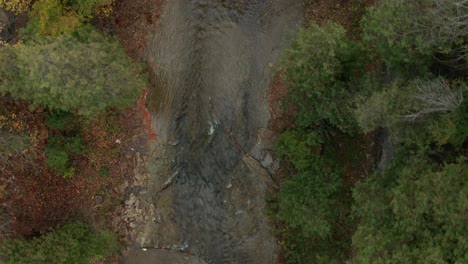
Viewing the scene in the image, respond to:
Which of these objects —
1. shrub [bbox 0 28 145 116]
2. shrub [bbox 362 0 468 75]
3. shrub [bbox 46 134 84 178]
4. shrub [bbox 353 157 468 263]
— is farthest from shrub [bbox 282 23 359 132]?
shrub [bbox 46 134 84 178]

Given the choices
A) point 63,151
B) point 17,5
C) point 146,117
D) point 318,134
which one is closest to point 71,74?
point 17,5

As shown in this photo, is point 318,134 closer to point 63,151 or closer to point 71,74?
point 71,74

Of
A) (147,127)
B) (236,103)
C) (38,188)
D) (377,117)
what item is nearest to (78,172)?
(38,188)

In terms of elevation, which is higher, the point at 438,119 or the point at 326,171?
the point at 438,119

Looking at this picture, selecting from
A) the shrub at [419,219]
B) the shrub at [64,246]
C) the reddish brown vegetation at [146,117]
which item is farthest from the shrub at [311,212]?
the shrub at [64,246]

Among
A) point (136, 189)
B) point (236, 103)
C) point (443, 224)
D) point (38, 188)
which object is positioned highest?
point (443, 224)

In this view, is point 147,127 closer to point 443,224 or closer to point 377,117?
point 377,117

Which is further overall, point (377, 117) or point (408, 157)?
point (408, 157)
